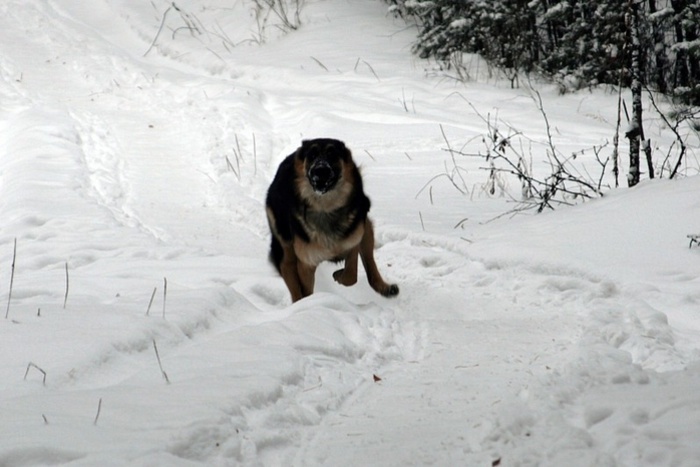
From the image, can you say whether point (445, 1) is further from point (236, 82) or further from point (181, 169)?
point (181, 169)

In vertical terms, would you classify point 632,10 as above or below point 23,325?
above

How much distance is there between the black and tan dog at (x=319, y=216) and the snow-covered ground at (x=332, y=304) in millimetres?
247

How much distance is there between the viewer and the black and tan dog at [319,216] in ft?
16.7

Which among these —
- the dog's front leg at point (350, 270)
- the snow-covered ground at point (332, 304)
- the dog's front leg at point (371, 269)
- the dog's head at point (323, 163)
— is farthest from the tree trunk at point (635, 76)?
the dog's head at point (323, 163)

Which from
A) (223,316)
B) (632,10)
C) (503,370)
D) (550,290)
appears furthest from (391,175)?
(503,370)

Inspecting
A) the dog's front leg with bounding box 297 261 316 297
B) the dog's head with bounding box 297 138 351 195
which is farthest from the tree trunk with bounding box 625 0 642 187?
the dog's front leg with bounding box 297 261 316 297

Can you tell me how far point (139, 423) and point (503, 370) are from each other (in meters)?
1.78

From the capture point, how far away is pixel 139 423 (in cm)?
256

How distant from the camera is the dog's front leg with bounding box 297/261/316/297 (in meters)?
5.42

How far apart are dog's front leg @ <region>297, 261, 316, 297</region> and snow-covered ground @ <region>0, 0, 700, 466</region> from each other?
228 mm

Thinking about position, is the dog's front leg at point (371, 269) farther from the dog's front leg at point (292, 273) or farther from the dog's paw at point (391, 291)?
the dog's front leg at point (292, 273)

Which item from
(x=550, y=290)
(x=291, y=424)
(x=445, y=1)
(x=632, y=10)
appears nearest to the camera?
(x=291, y=424)

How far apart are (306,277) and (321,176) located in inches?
33.0

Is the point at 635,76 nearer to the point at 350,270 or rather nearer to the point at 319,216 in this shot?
the point at 350,270
